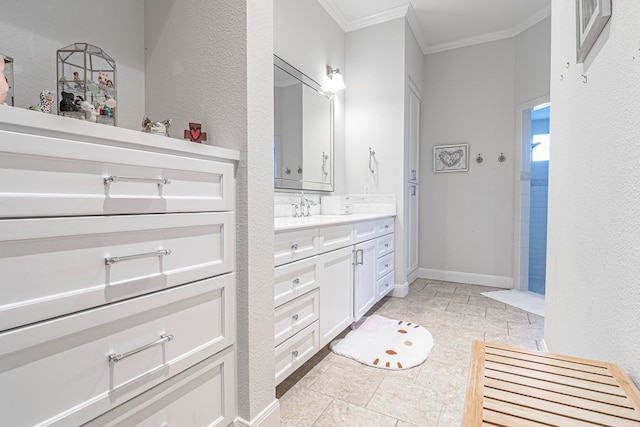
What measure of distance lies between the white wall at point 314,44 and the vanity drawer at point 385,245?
75cm

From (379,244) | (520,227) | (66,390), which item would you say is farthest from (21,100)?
(520,227)

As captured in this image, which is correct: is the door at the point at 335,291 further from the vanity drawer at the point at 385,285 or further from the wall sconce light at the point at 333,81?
the wall sconce light at the point at 333,81

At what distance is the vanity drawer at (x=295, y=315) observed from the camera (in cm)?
152

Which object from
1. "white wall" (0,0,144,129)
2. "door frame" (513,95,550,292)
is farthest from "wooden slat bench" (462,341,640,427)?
"door frame" (513,95,550,292)

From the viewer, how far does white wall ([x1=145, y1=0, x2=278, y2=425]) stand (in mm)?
1234


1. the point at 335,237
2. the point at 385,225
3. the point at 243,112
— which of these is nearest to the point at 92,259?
the point at 243,112

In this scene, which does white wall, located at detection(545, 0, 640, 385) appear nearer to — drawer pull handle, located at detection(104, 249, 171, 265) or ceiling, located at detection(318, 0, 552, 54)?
drawer pull handle, located at detection(104, 249, 171, 265)

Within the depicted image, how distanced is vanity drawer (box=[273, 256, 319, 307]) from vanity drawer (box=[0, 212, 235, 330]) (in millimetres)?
423

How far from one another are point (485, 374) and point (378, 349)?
140 cm

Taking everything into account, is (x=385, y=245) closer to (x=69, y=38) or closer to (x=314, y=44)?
(x=314, y=44)

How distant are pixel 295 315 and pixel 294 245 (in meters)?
0.37

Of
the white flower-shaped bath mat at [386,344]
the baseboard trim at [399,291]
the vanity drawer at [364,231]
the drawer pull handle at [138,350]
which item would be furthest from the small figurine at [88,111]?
the baseboard trim at [399,291]

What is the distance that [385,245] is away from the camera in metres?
2.99

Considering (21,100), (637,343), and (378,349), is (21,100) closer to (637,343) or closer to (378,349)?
(637,343)
